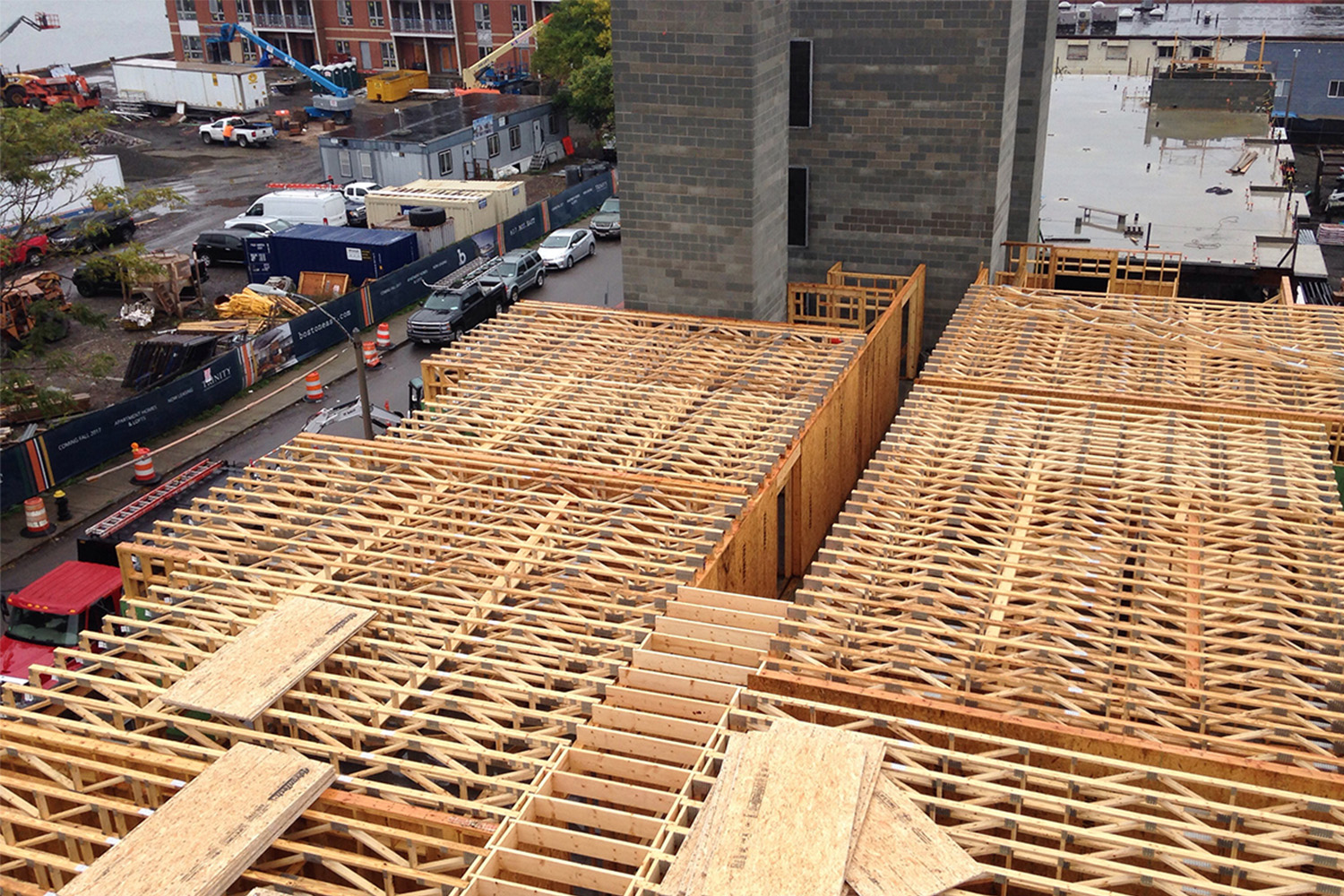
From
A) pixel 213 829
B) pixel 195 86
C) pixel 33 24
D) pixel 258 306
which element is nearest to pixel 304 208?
pixel 258 306

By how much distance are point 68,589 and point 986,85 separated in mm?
22462

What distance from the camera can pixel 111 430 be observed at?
113 ft

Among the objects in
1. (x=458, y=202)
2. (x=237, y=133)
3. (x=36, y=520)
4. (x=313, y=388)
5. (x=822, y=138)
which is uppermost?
(x=822, y=138)

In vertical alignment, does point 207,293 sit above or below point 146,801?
below

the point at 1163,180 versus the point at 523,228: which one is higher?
the point at 1163,180

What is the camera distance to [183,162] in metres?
72.2

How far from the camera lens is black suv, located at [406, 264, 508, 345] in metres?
42.3

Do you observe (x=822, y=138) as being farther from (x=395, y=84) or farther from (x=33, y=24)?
(x=33, y=24)

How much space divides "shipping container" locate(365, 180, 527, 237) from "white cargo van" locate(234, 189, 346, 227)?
1.46 meters

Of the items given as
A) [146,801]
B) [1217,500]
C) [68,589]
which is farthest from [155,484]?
[1217,500]

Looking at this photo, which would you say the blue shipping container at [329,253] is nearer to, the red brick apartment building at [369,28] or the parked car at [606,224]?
the parked car at [606,224]

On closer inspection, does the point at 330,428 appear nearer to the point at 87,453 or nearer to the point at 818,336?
the point at 87,453

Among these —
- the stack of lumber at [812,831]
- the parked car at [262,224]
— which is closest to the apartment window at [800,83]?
the stack of lumber at [812,831]

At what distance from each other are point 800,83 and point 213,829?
75.5 feet
